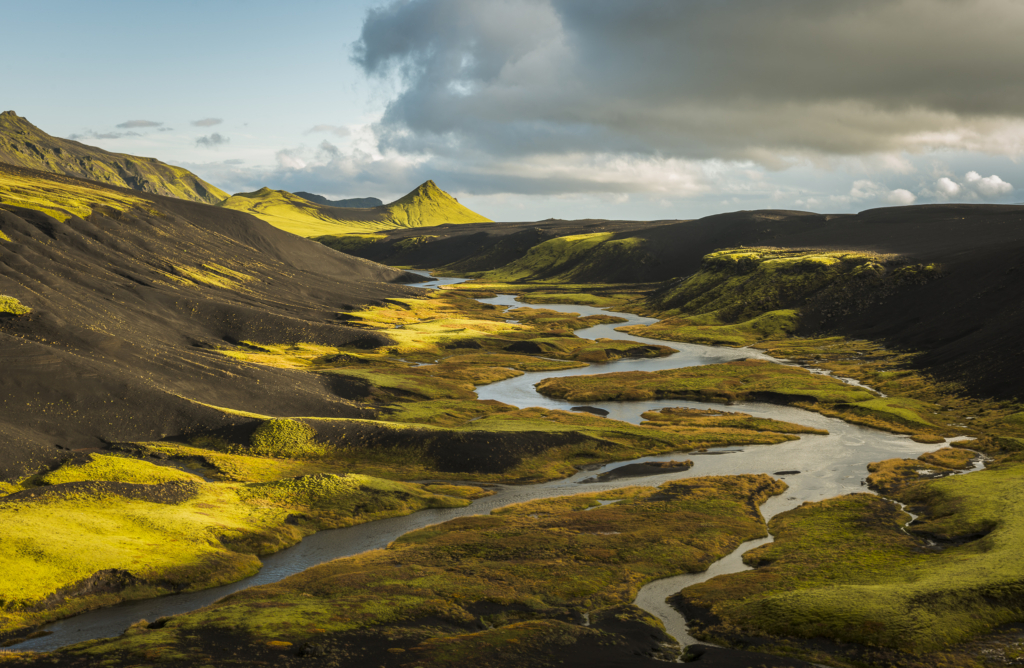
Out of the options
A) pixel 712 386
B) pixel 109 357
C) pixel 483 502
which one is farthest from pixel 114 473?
pixel 712 386

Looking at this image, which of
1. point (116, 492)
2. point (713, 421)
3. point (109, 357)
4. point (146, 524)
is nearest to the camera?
point (146, 524)

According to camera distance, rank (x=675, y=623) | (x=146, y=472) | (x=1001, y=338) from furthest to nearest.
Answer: (x=1001, y=338) → (x=146, y=472) → (x=675, y=623)

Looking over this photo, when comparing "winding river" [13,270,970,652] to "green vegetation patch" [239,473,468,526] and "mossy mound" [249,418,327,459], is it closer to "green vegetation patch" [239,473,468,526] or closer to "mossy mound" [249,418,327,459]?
"green vegetation patch" [239,473,468,526]

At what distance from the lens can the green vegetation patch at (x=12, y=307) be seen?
3873 inches

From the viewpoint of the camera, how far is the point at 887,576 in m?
52.8

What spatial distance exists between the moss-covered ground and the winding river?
8.32 feet

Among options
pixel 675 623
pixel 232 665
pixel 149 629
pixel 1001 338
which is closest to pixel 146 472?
pixel 149 629

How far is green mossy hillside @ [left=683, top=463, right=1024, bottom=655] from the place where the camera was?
4381 cm

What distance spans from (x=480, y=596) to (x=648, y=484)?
123 feet

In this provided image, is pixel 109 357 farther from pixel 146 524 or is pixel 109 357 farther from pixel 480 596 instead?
pixel 480 596

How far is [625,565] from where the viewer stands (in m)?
58.1

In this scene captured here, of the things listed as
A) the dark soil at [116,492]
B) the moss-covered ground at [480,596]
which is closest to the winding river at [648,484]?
the moss-covered ground at [480,596]

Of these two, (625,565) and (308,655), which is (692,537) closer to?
(625,565)

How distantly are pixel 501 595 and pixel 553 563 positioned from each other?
7.35 m
